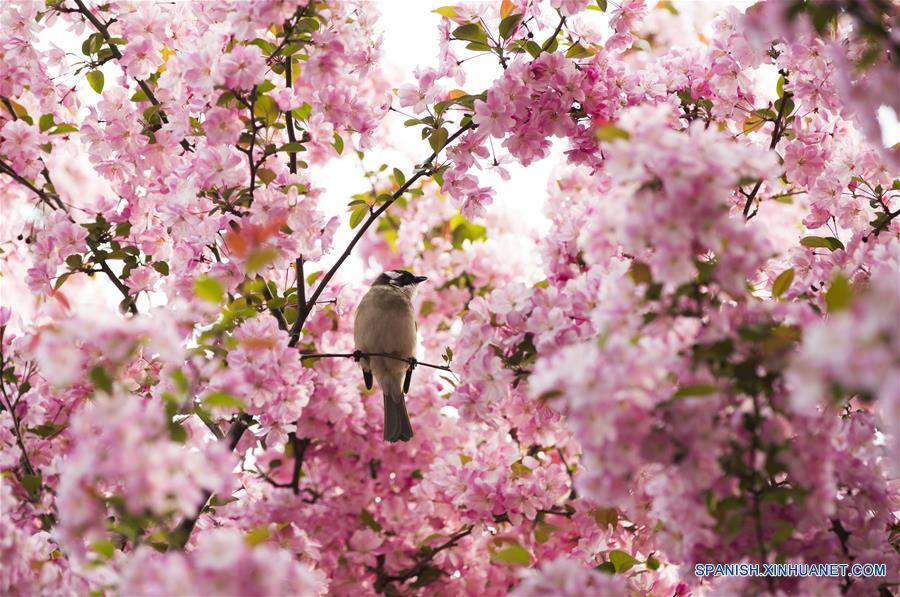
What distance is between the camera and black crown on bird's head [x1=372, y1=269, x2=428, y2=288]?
12.8 ft

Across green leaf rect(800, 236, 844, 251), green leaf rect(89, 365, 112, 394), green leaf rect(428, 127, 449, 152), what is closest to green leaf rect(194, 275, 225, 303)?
green leaf rect(89, 365, 112, 394)

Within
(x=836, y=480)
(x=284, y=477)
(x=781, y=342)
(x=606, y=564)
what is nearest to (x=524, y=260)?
(x=284, y=477)

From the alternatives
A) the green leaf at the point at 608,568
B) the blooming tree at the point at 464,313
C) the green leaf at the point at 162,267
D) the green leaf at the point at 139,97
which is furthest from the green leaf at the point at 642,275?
the green leaf at the point at 139,97

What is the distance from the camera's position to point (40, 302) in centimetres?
314

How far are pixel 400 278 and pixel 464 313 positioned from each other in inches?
40.5

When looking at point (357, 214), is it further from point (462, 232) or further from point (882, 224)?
point (882, 224)

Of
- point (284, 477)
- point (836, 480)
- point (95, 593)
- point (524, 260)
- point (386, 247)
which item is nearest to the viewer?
point (95, 593)

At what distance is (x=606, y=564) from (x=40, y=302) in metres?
2.10

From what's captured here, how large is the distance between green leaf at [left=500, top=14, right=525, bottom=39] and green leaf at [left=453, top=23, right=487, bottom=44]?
8 cm

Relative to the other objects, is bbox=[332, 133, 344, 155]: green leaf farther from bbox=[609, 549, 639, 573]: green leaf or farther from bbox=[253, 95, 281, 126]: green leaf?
bbox=[609, 549, 639, 573]: green leaf

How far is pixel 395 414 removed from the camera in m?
3.46

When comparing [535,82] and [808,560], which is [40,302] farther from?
[808,560]

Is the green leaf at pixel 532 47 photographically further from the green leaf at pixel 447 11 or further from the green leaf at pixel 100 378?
the green leaf at pixel 100 378

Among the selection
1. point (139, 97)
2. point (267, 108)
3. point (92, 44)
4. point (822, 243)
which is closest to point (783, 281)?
point (822, 243)
